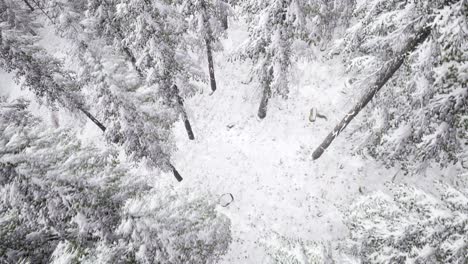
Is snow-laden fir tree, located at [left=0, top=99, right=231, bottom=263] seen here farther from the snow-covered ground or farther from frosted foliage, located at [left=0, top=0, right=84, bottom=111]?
frosted foliage, located at [left=0, top=0, right=84, bottom=111]

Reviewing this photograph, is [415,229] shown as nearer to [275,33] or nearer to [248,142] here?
[275,33]

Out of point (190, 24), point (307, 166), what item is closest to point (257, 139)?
point (307, 166)

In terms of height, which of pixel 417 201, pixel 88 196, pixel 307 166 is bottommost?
pixel 307 166

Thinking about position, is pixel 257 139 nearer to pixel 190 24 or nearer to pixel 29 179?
pixel 190 24

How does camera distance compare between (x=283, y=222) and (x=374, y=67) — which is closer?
(x=374, y=67)

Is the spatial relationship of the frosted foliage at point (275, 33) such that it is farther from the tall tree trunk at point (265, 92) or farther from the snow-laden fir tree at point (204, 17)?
the snow-laden fir tree at point (204, 17)

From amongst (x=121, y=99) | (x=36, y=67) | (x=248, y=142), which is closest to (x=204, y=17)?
(x=121, y=99)
